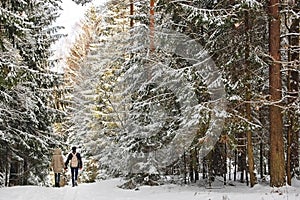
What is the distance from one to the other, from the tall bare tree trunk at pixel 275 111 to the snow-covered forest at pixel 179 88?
0.03 metres

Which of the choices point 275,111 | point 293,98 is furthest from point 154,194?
point 293,98

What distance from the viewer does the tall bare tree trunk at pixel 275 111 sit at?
1273 centimetres

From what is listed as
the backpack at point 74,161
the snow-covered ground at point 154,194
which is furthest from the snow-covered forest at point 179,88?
the backpack at point 74,161

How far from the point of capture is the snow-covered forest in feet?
42.3

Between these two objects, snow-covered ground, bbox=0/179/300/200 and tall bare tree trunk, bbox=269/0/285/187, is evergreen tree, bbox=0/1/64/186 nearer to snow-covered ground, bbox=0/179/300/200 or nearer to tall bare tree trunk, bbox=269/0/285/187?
snow-covered ground, bbox=0/179/300/200

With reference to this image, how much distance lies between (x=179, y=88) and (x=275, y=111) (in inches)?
180

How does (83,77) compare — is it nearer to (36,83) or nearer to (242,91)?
(36,83)

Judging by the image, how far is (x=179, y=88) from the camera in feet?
54.1

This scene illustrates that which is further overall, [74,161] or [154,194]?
[74,161]

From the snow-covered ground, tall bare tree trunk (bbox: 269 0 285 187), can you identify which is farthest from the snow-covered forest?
the snow-covered ground

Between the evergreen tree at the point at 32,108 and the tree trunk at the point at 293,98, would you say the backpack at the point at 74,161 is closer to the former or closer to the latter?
the evergreen tree at the point at 32,108

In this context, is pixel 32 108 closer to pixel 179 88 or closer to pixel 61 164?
pixel 61 164

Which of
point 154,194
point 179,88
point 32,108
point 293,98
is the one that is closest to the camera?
point 154,194

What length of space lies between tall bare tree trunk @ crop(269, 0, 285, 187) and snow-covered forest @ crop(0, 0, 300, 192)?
0.03 meters
